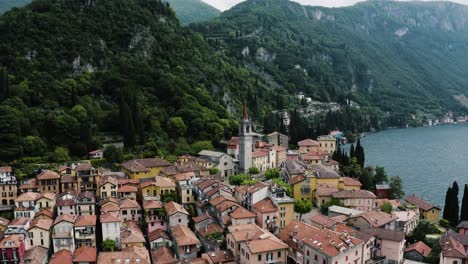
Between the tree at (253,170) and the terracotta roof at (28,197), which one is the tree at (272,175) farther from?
the terracotta roof at (28,197)

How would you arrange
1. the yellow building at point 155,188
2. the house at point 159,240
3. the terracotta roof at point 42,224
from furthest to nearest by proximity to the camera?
the yellow building at point 155,188 → the house at point 159,240 → the terracotta roof at point 42,224

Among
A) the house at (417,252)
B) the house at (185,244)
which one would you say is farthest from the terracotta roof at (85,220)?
the house at (417,252)

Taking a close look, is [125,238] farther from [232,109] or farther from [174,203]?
[232,109]

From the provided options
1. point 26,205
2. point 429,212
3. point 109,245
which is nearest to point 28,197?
point 26,205

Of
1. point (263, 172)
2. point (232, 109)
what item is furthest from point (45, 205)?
point (232, 109)

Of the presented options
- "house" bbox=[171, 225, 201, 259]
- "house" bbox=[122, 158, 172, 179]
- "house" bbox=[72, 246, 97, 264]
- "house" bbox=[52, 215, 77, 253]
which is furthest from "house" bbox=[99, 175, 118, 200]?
"house" bbox=[171, 225, 201, 259]

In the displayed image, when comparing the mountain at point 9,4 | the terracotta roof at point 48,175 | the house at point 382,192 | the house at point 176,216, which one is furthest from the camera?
the mountain at point 9,4

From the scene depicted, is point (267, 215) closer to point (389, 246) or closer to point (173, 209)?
point (173, 209)

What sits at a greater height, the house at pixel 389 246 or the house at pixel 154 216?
the house at pixel 154 216
